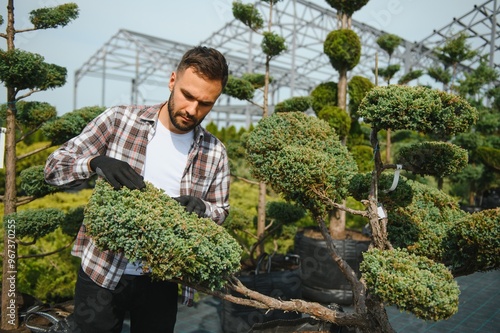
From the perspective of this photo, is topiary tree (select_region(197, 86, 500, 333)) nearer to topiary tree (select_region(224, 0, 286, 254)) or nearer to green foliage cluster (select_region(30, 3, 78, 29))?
green foliage cluster (select_region(30, 3, 78, 29))

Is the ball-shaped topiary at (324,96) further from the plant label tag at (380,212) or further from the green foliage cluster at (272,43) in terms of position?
the plant label tag at (380,212)

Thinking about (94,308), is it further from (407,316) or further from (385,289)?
(407,316)

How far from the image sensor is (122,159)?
1791 mm

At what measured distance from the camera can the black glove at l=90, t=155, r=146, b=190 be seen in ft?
4.84

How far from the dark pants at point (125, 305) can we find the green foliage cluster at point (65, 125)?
1.35m

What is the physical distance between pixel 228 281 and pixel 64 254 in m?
3.02

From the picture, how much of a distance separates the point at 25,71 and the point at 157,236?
6.03ft

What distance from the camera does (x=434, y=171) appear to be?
196 cm

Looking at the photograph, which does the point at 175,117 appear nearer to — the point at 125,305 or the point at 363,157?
the point at 125,305

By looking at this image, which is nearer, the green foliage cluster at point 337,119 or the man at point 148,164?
the man at point 148,164

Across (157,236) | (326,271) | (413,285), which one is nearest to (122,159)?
(157,236)

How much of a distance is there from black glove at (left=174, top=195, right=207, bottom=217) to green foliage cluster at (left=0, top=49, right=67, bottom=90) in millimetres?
1608

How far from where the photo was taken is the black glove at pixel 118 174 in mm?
1477

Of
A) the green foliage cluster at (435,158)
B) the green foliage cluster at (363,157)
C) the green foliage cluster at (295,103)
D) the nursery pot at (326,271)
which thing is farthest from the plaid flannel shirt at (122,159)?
the green foliage cluster at (363,157)
